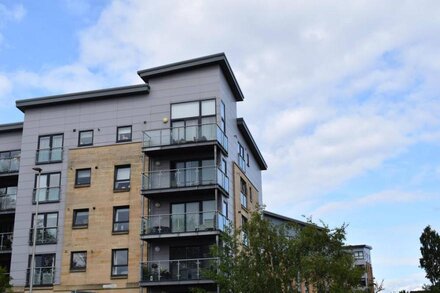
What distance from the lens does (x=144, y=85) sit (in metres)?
34.3

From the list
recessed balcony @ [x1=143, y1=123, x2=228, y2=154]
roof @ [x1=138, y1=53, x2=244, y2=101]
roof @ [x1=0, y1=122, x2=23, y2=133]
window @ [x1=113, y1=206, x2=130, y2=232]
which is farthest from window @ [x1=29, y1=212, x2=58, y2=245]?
roof @ [x1=138, y1=53, x2=244, y2=101]

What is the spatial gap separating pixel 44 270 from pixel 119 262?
4.58m

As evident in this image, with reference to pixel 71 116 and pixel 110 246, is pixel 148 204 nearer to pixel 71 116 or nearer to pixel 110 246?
pixel 110 246

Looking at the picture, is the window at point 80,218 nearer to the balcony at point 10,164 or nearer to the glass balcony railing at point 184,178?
the glass balcony railing at point 184,178

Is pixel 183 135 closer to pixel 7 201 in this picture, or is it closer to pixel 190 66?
pixel 190 66

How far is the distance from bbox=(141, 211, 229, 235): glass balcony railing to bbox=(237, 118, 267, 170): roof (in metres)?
8.67

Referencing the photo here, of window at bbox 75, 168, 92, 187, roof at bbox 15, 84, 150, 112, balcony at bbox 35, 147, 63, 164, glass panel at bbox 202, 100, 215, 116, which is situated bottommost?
window at bbox 75, 168, 92, 187

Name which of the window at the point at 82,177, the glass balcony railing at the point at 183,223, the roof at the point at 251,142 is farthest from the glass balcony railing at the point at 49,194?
the roof at the point at 251,142

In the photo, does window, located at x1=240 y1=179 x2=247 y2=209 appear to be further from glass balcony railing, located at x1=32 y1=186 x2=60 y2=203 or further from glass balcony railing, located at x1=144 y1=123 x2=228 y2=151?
glass balcony railing, located at x1=32 y1=186 x2=60 y2=203

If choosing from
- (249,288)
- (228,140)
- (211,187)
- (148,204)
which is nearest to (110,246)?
(148,204)

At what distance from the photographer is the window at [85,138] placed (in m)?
34.9

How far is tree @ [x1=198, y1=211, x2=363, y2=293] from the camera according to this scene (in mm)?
19766

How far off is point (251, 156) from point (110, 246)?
49.4 feet

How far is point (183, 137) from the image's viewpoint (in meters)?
32.1
